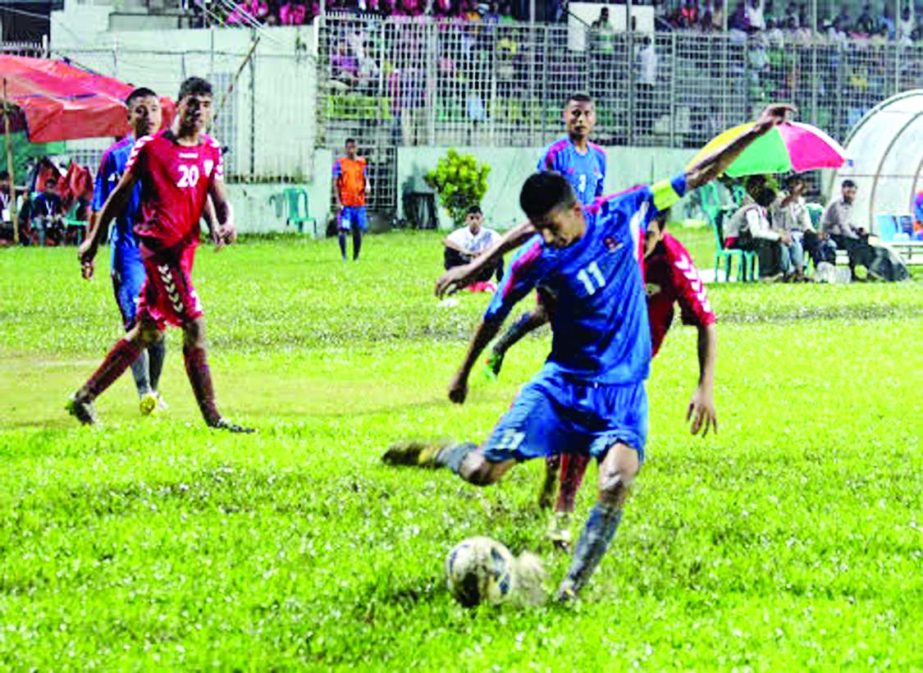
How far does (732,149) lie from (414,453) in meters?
2.03

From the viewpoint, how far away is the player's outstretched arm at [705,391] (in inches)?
344

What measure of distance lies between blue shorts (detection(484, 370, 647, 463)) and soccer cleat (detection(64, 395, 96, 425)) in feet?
18.3

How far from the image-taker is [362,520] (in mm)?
9609

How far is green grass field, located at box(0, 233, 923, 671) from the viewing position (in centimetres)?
724

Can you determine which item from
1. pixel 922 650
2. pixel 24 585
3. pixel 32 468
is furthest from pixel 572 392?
pixel 32 468

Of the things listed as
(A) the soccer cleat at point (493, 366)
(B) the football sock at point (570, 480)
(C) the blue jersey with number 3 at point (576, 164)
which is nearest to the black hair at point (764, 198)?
(C) the blue jersey with number 3 at point (576, 164)

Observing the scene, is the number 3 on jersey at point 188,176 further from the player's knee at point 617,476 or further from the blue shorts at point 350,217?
the blue shorts at point 350,217

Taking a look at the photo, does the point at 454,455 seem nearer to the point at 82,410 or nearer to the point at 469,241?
the point at 82,410

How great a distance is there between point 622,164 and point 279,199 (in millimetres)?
7626

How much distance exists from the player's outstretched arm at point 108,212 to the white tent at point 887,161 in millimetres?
24187

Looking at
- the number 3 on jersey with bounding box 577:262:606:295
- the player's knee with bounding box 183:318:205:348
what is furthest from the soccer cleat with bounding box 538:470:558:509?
the player's knee with bounding box 183:318:205:348

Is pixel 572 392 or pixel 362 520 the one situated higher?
pixel 572 392

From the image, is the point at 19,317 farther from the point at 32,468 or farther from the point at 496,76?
the point at 496,76

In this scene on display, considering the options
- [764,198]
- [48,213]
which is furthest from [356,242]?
[48,213]
